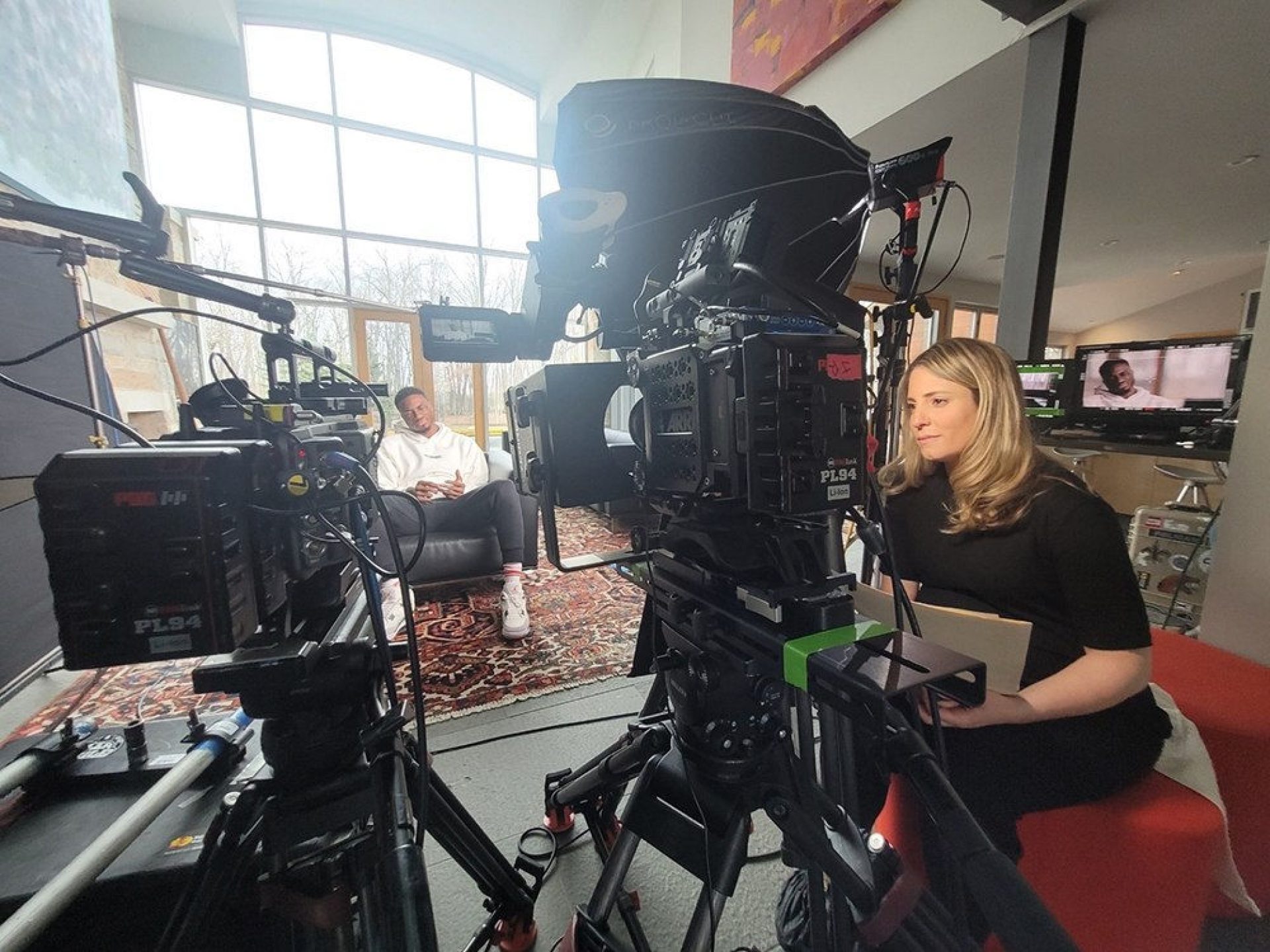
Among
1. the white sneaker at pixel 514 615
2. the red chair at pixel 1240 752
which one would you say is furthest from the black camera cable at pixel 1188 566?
the white sneaker at pixel 514 615

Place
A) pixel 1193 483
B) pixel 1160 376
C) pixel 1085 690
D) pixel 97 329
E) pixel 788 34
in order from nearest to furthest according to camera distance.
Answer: pixel 97 329
pixel 1085 690
pixel 1160 376
pixel 1193 483
pixel 788 34

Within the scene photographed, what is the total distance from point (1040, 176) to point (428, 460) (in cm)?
274

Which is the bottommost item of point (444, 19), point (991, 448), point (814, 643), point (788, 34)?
point (814, 643)

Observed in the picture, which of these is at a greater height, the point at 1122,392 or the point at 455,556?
the point at 1122,392

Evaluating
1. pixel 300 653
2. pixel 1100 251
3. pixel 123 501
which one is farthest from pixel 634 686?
pixel 1100 251

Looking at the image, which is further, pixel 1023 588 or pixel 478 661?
pixel 478 661

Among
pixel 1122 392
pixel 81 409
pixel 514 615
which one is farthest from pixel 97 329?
pixel 1122 392

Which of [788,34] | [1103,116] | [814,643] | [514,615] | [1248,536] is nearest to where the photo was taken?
[814,643]

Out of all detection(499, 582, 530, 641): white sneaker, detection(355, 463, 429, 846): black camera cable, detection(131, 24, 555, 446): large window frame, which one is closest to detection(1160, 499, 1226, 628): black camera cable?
detection(499, 582, 530, 641): white sneaker

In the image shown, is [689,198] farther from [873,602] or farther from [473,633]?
[473,633]

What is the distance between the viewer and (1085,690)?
2.29 ft

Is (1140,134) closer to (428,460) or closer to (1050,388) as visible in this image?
(1050,388)

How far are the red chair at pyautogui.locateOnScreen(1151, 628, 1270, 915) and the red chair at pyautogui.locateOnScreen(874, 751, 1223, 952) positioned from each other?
0.21 m

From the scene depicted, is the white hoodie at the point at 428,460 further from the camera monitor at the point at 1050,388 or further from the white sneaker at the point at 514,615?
the camera monitor at the point at 1050,388
